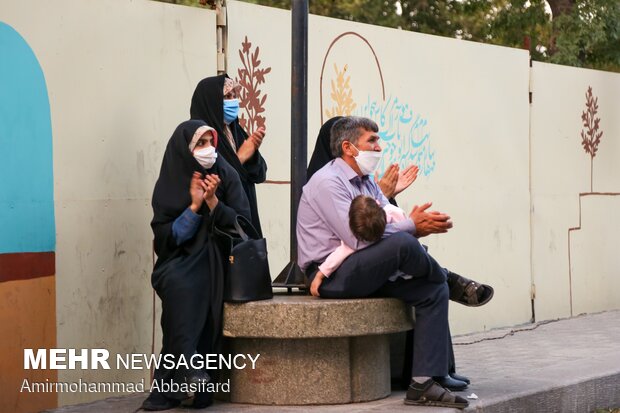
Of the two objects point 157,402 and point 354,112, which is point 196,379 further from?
point 354,112

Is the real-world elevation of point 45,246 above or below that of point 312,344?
above

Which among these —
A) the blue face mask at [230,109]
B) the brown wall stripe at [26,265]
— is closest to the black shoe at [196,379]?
the brown wall stripe at [26,265]

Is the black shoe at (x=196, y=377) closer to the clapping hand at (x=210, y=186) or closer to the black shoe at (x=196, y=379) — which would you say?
the black shoe at (x=196, y=379)

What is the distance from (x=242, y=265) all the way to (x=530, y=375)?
2229 mm

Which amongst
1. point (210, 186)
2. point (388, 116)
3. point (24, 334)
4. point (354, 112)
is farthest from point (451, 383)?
point (388, 116)

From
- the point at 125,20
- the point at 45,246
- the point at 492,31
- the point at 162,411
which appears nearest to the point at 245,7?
the point at 125,20

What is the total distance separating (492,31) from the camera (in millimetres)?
15617

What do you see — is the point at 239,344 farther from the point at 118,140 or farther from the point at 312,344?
the point at 118,140

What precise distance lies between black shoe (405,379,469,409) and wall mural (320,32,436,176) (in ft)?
9.33

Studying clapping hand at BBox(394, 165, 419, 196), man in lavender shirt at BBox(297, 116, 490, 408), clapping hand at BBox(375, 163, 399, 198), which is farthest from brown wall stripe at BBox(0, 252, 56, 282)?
clapping hand at BBox(394, 165, 419, 196)

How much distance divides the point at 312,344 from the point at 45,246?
1.43m

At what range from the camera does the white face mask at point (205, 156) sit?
6066 mm

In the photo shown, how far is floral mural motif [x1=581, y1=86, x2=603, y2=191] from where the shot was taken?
11.8 m

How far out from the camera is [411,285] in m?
6.34
